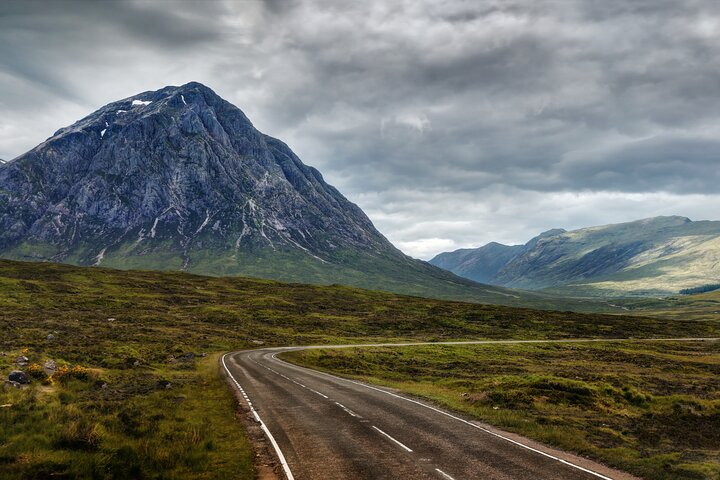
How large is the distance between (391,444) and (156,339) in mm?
54077

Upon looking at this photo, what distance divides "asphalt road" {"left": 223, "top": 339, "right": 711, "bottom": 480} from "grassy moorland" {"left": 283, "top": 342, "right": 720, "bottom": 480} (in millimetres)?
2278

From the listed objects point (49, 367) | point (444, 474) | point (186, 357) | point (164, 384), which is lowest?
point (186, 357)

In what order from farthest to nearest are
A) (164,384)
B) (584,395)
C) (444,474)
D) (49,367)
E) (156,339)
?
1. (156,339)
2. (584,395)
3. (164,384)
4. (49,367)
5. (444,474)

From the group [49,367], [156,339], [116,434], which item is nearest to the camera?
[116,434]

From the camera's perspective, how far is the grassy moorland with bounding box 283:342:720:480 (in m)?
19.9

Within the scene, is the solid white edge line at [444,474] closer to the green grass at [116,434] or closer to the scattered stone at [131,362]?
the green grass at [116,434]

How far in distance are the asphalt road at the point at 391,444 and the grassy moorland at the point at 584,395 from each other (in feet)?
7.47

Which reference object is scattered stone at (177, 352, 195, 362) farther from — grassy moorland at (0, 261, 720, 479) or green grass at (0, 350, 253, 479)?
green grass at (0, 350, 253, 479)

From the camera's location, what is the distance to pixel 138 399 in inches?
1056

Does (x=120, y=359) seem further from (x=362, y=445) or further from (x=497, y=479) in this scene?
(x=497, y=479)

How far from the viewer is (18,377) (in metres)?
27.8

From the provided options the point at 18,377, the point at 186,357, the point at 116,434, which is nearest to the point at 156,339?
the point at 186,357

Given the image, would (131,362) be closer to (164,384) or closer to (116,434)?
(164,384)

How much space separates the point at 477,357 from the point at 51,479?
60.0m
